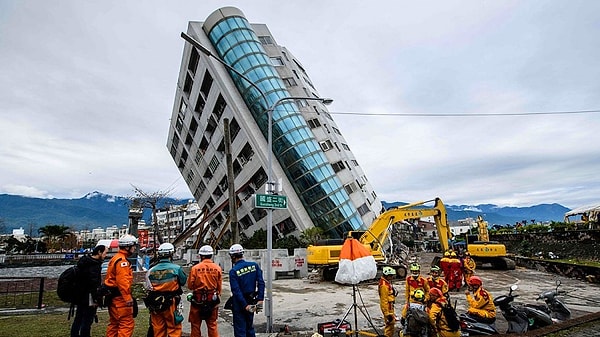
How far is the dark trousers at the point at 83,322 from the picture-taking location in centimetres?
592

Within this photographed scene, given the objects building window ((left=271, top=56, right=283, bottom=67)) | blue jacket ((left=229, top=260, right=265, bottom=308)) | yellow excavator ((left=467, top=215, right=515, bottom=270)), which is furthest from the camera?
building window ((left=271, top=56, right=283, bottom=67))

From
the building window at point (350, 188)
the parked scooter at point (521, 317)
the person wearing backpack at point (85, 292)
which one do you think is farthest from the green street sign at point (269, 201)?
the building window at point (350, 188)

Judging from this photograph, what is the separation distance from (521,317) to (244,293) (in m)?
5.12

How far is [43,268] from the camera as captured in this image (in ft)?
100

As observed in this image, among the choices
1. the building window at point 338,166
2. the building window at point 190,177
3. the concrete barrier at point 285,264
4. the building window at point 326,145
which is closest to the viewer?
the concrete barrier at point 285,264

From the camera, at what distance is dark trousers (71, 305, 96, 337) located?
233 inches

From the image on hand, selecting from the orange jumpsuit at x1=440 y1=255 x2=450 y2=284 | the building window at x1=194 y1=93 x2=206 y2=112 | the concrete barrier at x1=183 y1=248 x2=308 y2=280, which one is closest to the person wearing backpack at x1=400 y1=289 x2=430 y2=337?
the orange jumpsuit at x1=440 y1=255 x2=450 y2=284

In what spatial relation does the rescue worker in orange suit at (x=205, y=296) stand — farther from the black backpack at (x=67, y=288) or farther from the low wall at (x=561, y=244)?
the low wall at (x=561, y=244)

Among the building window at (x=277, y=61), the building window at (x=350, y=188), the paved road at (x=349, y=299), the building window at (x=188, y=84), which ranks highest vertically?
the building window at (x=277, y=61)

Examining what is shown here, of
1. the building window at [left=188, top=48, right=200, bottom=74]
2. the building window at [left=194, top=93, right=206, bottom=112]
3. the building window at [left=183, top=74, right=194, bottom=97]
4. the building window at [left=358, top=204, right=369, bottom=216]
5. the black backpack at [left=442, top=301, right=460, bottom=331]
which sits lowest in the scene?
the black backpack at [left=442, top=301, right=460, bottom=331]

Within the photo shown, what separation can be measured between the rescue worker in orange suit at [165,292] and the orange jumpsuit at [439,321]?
13.4 ft

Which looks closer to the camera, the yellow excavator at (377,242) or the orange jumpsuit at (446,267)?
the orange jumpsuit at (446,267)

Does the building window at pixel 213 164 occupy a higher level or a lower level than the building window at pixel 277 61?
lower

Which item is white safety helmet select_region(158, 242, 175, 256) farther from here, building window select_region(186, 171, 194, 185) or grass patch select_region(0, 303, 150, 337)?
building window select_region(186, 171, 194, 185)
